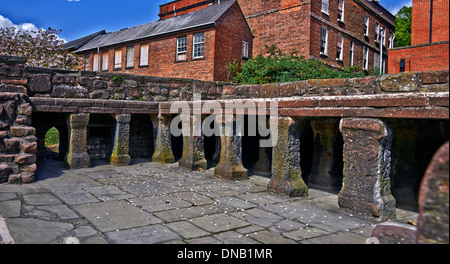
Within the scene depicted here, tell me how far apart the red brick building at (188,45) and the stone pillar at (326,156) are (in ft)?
32.8

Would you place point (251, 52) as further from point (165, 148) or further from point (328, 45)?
point (165, 148)

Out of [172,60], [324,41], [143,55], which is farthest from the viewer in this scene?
[143,55]

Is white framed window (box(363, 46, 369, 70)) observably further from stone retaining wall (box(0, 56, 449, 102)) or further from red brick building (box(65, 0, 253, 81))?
stone retaining wall (box(0, 56, 449, 102))

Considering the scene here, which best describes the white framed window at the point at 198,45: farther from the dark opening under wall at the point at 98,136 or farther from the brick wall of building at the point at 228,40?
the dark opening under wall at the point at 98,136

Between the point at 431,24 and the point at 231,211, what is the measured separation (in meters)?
13.1

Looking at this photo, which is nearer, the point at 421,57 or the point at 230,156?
the point at 230,156

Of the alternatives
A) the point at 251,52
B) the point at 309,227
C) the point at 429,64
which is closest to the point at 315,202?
the point at 309,227

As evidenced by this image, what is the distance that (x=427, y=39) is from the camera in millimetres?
13891

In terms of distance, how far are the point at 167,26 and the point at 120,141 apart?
Result: 39.0 ft

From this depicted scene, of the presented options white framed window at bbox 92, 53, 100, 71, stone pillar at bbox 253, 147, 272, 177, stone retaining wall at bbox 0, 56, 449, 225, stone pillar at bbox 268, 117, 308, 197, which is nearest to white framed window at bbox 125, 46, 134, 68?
white framed window at bbox 92, 53, 100, 71

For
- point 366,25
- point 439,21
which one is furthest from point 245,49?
point 366,25

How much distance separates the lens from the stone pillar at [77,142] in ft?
25.6

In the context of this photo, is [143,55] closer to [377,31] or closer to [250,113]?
[250,113]

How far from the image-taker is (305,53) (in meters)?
16.9
